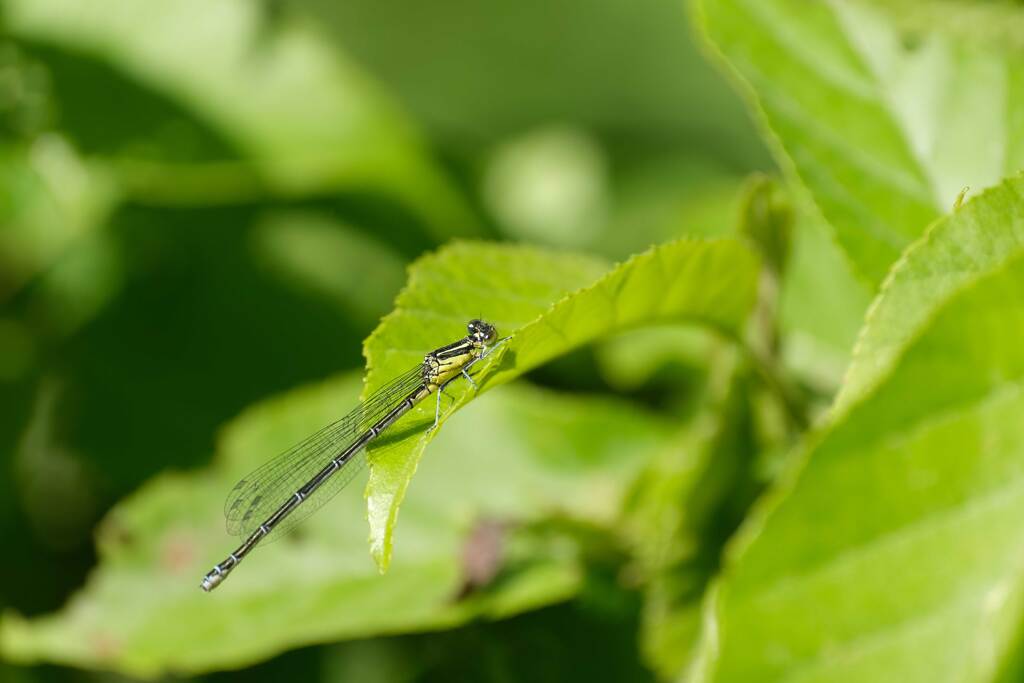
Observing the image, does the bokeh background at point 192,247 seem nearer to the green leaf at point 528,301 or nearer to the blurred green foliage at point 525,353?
the blurred green foliage at point 525,353

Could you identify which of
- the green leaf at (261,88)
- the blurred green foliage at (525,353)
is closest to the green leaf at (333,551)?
the blurred green foliage at (525,353)

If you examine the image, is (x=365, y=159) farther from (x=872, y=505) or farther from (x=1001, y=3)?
(x=872, y=505)

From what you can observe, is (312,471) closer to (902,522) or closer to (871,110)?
(871,110)

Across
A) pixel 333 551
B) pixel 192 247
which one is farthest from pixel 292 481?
pixel 192 247

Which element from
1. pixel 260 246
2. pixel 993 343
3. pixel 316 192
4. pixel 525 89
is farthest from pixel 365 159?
pixel 993 343

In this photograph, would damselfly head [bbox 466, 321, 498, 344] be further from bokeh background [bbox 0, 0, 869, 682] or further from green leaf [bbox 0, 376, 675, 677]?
bokeh background [bbox 0, 0, 869, 682]

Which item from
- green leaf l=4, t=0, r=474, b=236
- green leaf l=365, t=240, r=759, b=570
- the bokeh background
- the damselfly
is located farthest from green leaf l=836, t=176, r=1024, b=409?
green leaf l=4, t=0, r=474, b=236
